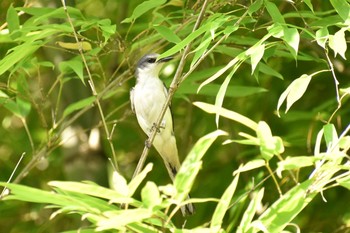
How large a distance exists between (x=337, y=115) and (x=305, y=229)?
32.6 inches

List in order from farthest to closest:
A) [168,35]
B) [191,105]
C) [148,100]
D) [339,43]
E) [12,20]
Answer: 1. [191,105]
2. [148,100]
3. [12,20]
4. [168,35]
5. [339,43]

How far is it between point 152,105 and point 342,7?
1.96 metres

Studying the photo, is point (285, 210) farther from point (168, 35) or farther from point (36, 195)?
point (168, 35)

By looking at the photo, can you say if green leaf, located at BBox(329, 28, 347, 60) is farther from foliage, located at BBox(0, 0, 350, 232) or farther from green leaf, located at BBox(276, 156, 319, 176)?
green leaf, located at BBox(276, 156, 319, 176)

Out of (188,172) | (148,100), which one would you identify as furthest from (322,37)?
(148,100)

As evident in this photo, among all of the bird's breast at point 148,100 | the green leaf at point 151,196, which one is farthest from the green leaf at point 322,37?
the bird's breast at point 148,100

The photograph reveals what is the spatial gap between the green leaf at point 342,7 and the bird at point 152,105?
1.78 metres

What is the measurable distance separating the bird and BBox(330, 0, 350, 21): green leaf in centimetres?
178

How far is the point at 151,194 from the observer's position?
2301mm

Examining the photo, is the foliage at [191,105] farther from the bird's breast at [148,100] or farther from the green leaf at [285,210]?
the bird's breast at [148,100]

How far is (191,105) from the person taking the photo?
512 centimetres

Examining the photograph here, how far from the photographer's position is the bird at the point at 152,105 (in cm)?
475

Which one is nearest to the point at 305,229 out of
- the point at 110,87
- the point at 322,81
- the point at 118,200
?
the point at 322,81

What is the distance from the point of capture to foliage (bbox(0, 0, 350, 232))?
103 inches
